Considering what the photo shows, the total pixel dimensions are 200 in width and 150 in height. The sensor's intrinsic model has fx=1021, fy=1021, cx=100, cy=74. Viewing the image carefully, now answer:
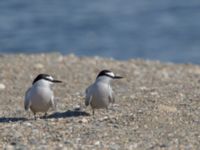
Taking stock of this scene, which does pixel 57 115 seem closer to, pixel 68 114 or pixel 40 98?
pixel 68 114

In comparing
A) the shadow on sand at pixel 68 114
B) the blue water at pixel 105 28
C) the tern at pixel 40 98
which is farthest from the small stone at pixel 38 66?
the blue water at pixel 105 28

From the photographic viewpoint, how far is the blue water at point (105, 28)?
38531 millimetres

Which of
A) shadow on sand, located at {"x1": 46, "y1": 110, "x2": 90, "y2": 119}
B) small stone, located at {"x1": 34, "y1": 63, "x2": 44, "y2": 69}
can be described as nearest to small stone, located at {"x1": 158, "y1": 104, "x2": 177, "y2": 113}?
shadow on sand, located at {"x1": 46, "y1": 110, "x2": 90, "y2": 119}

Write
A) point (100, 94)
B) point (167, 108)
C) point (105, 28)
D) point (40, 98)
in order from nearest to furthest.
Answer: point (40, 98) < point (100, 94) < point (167, 108) < point (105, 28)

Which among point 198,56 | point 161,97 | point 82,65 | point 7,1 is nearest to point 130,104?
point 161,97

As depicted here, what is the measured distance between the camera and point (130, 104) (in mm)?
14375

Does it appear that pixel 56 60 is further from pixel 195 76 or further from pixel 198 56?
pixel 198 56

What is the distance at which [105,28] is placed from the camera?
145 ft

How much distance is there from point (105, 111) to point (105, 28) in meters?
30.3

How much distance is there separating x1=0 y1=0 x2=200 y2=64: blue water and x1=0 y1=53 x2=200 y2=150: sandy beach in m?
15.1

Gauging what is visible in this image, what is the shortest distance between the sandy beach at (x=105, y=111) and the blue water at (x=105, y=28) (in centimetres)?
1505

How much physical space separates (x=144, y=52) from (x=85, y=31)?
18.1ft

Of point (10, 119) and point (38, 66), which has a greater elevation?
point (38, 66)

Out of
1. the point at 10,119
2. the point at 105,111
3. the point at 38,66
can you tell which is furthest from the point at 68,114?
the point at 38,66
